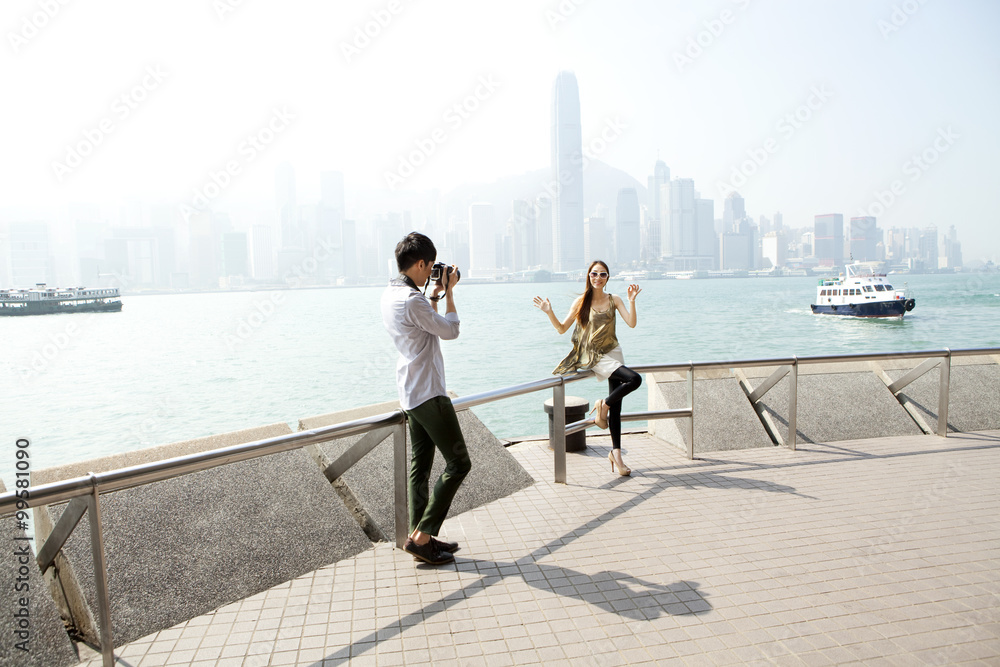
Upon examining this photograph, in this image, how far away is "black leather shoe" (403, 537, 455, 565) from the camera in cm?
385

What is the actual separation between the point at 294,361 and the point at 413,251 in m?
51.7

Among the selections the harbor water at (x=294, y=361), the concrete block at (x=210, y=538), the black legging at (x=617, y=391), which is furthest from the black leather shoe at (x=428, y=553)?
the harbor water at (x=294, y=361)

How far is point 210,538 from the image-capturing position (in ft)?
12.0

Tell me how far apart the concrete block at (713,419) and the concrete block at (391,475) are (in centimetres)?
202

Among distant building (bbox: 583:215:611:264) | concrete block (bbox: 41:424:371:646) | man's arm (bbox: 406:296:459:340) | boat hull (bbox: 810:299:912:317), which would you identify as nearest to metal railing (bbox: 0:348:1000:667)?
concrete block (bbox: 41:424:371:646)

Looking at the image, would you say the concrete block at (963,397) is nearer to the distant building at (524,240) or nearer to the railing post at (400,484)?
the railing post at (400,484)

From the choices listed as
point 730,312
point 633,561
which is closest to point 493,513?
point 633,561

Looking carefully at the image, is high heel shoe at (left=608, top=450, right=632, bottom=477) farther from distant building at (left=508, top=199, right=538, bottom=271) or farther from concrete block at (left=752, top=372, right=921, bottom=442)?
distant building at (left=508, top=199, right=538, bottom=271)

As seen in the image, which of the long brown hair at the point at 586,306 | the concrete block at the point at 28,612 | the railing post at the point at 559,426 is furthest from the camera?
the long brown hair at the point at 586,306

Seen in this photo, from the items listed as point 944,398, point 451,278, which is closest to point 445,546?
point 451,278

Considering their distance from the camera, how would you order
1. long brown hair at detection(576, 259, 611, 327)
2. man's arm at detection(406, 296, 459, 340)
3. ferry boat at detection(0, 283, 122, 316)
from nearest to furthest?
man's arm at detection(406, 296, 459, 340)
long brown hair at detection(576, 259, 611, 327)
ferry boat at detection(0, 283, 122, 316)

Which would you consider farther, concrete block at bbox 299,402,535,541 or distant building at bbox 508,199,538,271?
distant building at bbox 508,199,538,271

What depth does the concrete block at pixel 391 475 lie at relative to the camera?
4496mm

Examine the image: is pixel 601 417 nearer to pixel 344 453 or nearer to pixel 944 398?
pixel 344 453
